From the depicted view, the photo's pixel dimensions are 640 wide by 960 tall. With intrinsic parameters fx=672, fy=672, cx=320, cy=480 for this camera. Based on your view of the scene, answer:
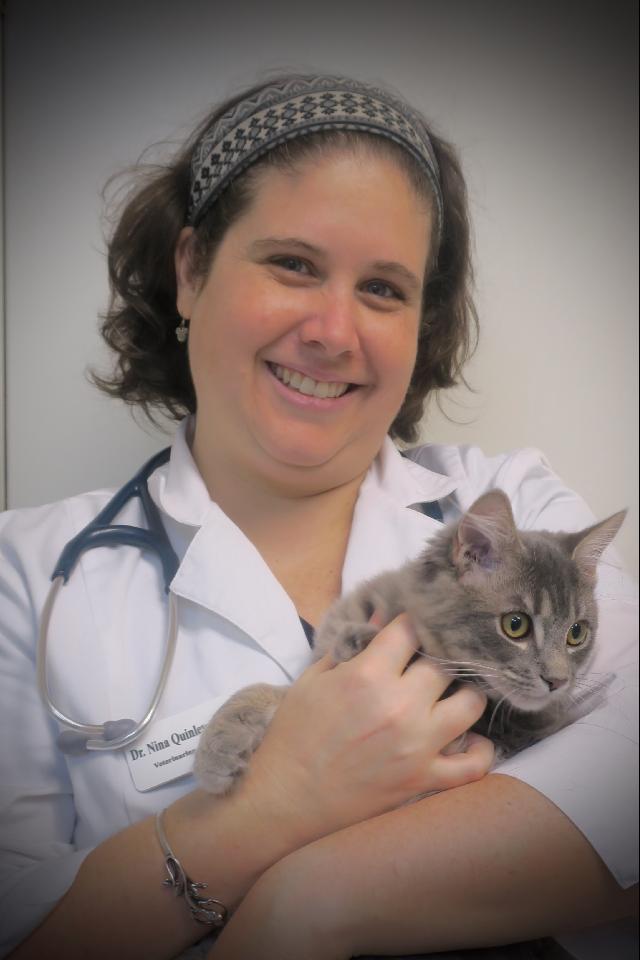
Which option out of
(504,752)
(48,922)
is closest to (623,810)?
(504,752)

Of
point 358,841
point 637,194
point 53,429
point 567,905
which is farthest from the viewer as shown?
point 53,429

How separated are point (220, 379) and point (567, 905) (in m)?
0.85

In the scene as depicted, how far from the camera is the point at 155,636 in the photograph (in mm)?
1071

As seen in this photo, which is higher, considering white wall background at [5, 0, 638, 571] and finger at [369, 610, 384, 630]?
white wall background at [5, 0, 638, 571]

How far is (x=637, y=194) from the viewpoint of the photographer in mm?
974

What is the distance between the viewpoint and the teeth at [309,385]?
996 millimetres

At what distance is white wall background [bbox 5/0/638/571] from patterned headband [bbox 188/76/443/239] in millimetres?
90

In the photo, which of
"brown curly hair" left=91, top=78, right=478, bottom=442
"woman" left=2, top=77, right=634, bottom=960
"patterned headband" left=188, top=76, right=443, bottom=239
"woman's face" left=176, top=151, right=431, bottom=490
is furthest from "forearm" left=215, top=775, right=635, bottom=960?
"patterned headband" left=188, top=76, right=443, bottom=239

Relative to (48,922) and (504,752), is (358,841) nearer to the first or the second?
(504,752)

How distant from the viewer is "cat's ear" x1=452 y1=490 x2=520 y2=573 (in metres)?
0.89

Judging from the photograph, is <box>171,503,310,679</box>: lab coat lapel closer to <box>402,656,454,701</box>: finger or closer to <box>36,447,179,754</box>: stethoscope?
<box>36,447,179,754</box>: stethoscope

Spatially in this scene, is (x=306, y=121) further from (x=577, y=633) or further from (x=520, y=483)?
(x=577, y=633)

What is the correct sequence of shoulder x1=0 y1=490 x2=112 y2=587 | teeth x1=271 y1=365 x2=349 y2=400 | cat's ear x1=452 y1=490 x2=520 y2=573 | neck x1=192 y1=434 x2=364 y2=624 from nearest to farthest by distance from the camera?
cat's ear x1=452 y1=490 x2=520 y2=573 < teeth x1=271 y1=365 x2=349 y2=400 < neck x1=192 y1=434 x2=364 y2=624 < shoulder x1=0 y1=490 x2=112 y2=587

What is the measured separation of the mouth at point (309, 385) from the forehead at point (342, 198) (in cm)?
19
